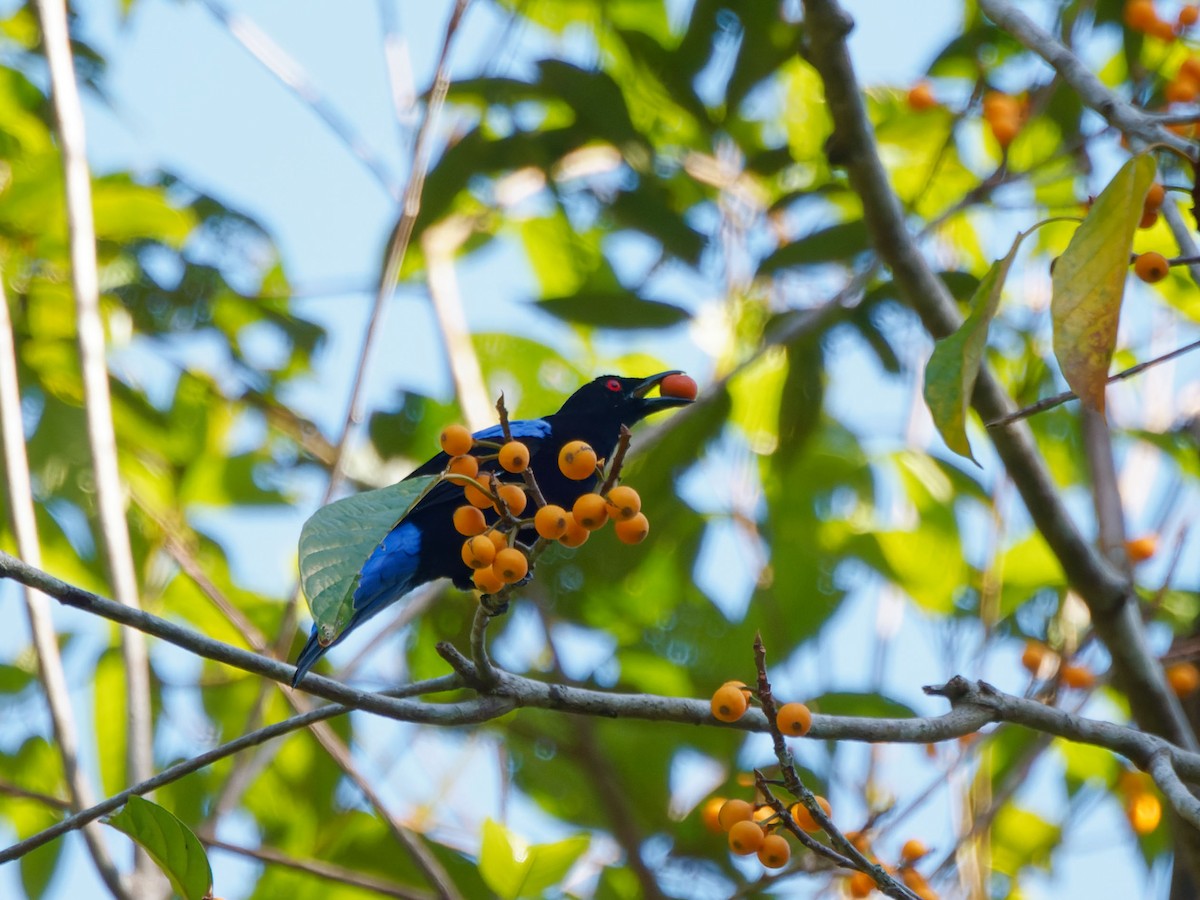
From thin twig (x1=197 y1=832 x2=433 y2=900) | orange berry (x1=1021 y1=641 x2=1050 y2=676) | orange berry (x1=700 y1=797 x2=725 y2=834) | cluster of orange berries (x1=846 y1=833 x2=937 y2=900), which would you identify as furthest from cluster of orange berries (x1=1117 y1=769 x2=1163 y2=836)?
thin twig (x1=197 y1=832 x2=433 y2=900)

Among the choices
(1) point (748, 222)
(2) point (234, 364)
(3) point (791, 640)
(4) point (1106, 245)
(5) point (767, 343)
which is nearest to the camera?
(4) point (1106, 245)

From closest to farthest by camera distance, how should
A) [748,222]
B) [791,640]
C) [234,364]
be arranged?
[791,640] < [748,222] < [234,364]

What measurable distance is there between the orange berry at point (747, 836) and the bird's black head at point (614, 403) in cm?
210

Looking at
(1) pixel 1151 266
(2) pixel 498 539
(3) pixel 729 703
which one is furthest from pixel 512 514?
(1) pixel 1151 266

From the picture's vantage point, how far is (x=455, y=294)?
520 centimetres

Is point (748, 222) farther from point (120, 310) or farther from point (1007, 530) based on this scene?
point (120, 310)

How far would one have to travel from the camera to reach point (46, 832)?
2049 mm

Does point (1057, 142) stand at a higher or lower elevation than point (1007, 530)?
higher

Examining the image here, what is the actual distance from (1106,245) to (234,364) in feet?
11.9

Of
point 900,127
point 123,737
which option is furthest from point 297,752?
point 900,127

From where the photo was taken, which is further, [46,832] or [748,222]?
[748,222]

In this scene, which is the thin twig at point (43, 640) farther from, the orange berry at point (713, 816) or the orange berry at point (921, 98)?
the orange berry at point (921, 98)

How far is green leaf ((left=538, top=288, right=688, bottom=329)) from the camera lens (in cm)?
391

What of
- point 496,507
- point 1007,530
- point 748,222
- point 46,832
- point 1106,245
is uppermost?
point 748,222
